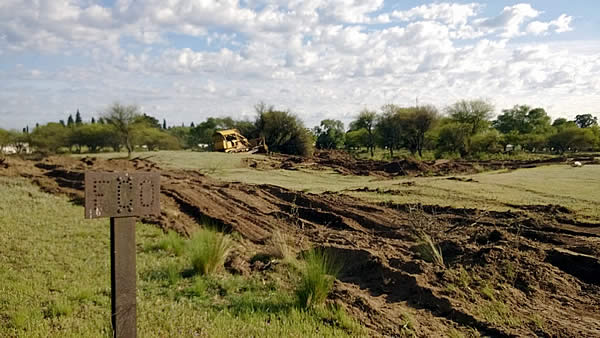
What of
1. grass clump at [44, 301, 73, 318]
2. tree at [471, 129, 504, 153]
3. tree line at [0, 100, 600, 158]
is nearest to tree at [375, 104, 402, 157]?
tree line at [0, 100, 600, 158]

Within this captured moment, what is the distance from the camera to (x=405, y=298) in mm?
6293

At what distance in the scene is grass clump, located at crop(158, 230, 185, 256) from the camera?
26.6 ft

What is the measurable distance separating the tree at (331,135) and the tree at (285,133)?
134ft

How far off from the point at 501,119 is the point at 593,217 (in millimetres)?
79937

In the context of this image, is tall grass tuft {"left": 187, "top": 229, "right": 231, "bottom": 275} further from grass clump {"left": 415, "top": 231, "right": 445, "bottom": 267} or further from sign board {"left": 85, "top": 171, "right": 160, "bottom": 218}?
grass clump {"left": 415, "top": 231, "right": 445, "bottom": 267}

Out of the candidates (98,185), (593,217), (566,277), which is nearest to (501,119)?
(593,217)

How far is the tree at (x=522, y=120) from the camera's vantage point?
80344mm

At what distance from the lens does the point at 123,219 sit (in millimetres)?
3930

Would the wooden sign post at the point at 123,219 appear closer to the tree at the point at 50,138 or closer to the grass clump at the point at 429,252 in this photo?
the grass clump at the point at 429,252

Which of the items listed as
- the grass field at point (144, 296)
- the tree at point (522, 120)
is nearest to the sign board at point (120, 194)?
the grass field at point (144, 296)

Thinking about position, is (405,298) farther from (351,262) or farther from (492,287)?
(351,262)

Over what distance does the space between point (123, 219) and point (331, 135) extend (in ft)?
312

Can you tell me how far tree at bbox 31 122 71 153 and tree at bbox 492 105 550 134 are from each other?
6513cm

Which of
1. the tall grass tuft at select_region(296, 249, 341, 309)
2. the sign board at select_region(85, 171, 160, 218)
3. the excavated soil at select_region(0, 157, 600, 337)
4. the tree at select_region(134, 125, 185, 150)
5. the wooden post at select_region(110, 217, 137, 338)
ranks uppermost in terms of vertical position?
the tree at select_region(134, 125, 185, 150)
